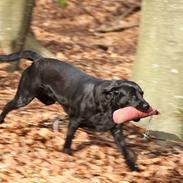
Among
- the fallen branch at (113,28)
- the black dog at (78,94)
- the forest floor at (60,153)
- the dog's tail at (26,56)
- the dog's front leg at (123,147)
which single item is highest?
the dog's tail at (26,56)

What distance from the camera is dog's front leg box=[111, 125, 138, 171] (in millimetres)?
5859

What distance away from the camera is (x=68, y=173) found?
5.66 meters

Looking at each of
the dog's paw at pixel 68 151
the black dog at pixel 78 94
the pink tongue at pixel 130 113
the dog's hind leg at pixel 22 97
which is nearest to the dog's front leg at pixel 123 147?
the black dog at pixel 78 94

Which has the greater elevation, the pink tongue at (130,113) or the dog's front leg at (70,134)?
the pink tongue at (130,113)

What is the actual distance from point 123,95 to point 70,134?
31.9 inches

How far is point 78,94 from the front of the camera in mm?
6031

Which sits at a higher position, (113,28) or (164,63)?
(164,63)

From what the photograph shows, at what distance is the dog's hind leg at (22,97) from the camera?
21.0 feet

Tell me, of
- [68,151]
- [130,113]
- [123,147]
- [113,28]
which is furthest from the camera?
[113,28]

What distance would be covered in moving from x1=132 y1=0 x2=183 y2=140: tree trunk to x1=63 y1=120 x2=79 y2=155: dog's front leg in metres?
1.16

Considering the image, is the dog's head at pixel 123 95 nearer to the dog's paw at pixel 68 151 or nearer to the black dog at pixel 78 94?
the black dog at pixel 78 94

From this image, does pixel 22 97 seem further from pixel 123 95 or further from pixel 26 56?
pixel 123 95

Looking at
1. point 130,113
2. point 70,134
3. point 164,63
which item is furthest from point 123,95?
point 164,63

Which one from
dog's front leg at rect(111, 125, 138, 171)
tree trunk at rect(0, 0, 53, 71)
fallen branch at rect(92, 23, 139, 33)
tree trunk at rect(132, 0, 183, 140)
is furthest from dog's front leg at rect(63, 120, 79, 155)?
fallen branch at rect(92, 23, 139, 33)
